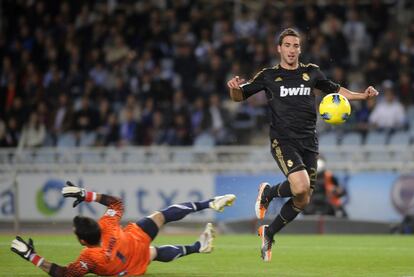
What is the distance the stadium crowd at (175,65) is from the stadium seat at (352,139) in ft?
0.56

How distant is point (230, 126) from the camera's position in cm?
2012

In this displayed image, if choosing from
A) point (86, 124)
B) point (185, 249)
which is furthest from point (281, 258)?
point (86, 124)

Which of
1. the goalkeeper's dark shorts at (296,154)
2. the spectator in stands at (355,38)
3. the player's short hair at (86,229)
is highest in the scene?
the spectator in stands at (355,38)

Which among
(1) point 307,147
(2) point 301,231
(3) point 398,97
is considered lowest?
(2) point 301,231

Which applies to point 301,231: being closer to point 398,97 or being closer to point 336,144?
point 336,144

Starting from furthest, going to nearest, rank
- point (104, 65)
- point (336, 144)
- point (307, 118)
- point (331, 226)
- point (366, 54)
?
point (104, 65), point (366, 54), point (336, 144), point (331, 226), point (307, 118)

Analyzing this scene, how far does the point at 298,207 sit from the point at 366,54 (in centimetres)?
1127

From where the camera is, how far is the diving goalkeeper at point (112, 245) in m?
8.86

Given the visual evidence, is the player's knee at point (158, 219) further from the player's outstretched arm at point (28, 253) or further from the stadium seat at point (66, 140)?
the stadium seat at point (66, 140)

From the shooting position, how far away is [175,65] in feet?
71.6

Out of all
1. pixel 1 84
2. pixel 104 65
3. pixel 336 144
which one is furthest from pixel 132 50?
pixel 336 144

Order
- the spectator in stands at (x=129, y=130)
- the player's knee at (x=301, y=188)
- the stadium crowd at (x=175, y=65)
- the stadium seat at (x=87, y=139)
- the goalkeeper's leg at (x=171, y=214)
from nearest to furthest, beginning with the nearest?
the goalkeeper's leg at (x=171, y=214) < the player's knee at (x=301, y=188) < the stadium crowd at (x=175, y=65) < the spectator in stands at (x=129, y=130) < the stadium seat at (x=87, y=139)

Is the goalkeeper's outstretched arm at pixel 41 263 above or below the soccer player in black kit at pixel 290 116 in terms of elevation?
below

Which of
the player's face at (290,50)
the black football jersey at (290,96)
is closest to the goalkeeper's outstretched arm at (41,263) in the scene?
the black football jersey at (290,96)
